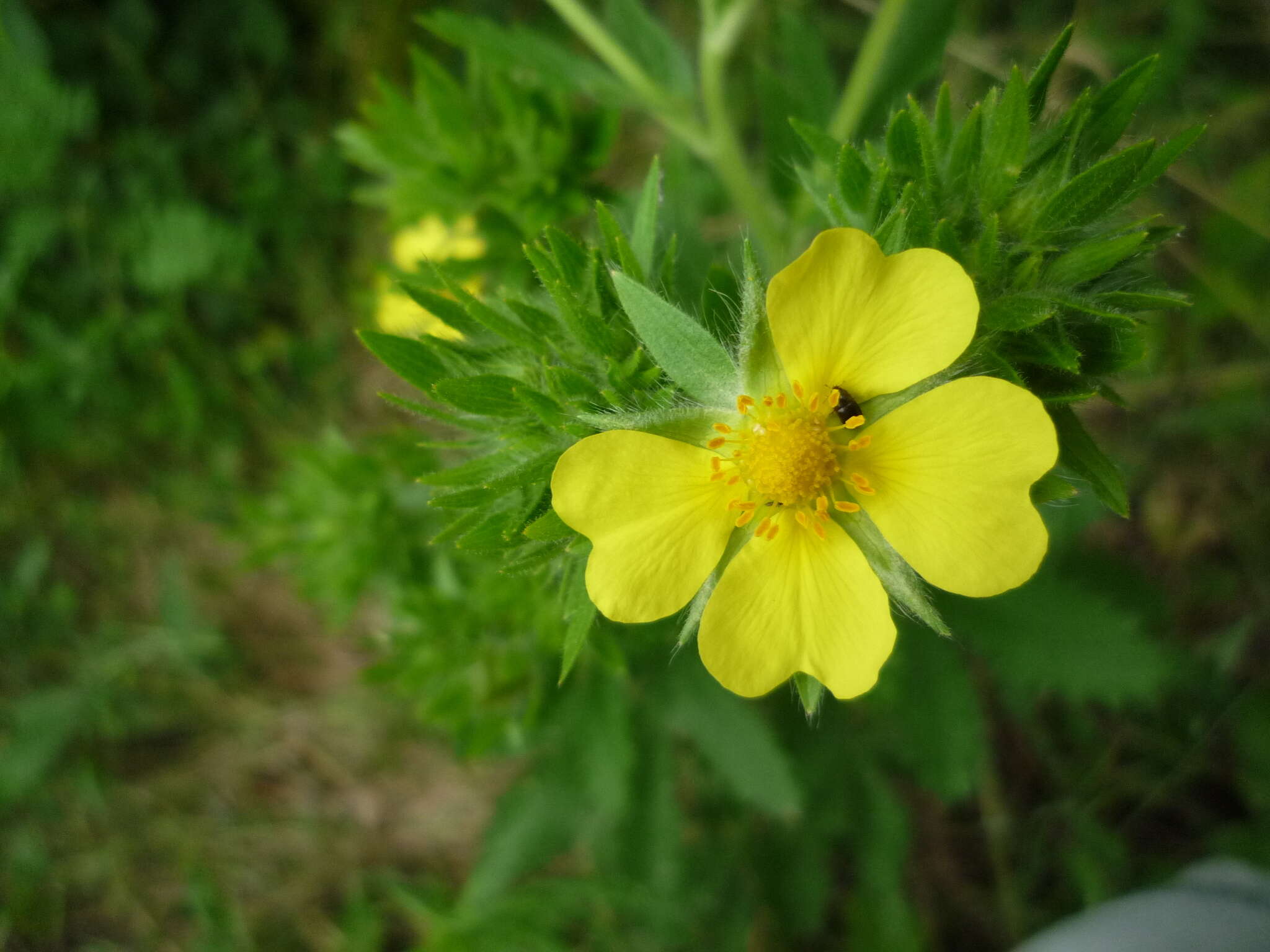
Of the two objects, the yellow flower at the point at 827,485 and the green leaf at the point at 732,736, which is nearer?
the yellow flower at the point at 827,485

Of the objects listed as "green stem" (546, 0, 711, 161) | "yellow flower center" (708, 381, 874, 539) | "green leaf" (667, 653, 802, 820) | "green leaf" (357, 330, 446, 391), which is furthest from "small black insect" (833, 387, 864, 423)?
"green leaf" (667, 653, 802, 820)

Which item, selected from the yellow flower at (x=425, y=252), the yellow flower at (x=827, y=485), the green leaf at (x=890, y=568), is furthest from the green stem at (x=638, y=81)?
the green leaf at (x=890, y=568)

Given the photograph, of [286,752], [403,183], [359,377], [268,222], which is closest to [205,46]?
[268,222]

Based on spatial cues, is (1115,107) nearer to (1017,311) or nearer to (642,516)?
(1017,311)

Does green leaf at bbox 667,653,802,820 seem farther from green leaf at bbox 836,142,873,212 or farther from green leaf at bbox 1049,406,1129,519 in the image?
green leaf at bbox 836,142,873,212

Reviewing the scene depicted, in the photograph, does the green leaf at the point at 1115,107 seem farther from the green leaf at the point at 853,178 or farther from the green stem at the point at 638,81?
the green stem at the point at 638,81

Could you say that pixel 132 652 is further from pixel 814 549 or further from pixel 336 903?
pixel 814 549
